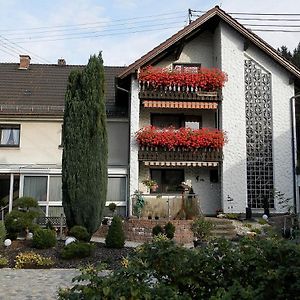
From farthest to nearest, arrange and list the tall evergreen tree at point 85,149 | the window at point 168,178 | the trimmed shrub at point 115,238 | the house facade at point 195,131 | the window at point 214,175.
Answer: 1. the window at point 168,178
2. the window at point 214,175
3. the house facade at point 195,131
4. the tall evergreen tree at point 85,149
5. the trimmed shrub at point 115,238

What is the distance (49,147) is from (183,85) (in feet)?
25.1

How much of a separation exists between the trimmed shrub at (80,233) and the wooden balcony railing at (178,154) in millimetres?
6415

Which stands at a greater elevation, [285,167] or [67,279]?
[285,167]

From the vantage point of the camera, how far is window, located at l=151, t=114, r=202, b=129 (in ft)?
76.2

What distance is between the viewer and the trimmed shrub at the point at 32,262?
41.5 ft

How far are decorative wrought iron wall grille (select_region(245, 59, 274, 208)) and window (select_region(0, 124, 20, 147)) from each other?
11819 millimetres

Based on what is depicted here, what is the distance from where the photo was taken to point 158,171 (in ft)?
75.1

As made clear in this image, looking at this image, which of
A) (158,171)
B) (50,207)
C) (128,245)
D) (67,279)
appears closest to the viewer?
(67,279)

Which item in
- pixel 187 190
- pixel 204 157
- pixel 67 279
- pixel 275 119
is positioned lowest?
pixel 67 279

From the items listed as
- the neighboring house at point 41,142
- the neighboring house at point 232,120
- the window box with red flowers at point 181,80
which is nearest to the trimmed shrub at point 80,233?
the neighboring house at point 41,142

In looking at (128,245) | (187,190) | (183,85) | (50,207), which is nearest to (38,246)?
(128,245)

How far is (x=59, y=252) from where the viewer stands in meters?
14.0

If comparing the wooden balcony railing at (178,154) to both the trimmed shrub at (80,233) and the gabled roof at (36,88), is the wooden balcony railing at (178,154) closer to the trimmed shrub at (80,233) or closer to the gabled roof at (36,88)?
the gabled roof at (36,88)

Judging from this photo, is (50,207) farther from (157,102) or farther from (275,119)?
(275,119)
